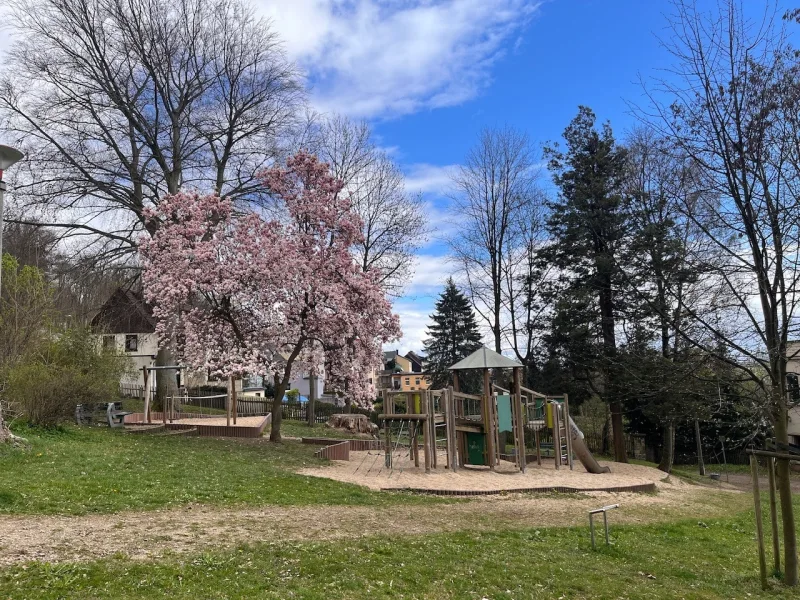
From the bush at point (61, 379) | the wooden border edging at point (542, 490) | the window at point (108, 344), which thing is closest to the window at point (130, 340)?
the window at point (108, 344)

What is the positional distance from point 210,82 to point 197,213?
8.66 m

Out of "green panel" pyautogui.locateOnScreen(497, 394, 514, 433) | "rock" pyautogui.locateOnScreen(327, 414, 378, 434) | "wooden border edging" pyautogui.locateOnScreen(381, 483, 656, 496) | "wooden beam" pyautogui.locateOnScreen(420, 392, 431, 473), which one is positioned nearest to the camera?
"wooden border edging" pyautogui.locateOnScreen(381, 483, 656, 496)

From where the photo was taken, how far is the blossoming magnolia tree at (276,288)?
15.9 metres

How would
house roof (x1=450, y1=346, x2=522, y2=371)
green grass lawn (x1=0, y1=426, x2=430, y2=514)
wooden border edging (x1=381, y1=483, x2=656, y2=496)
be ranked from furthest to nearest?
house roof (x1=450, y1=346, x2=522, y2=371) → wooden border edging (x1=381, y1=483, x2=656, y2=496) → green grass lawn (x1=0, y1=426, x2=430, y2=514)

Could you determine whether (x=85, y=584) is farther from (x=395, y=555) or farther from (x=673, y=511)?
(x=673, y=511)

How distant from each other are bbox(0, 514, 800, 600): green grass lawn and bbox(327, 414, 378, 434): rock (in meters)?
18.8

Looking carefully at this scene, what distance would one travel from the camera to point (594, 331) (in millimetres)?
22719

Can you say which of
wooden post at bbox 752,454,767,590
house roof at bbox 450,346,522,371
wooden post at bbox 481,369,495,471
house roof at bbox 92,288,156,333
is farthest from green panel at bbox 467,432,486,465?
house roof at bbox 92,288,156,333

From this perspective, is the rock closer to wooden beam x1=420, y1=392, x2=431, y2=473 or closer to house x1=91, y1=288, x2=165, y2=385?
house x1=91, y1=288, x2=165, y2=385

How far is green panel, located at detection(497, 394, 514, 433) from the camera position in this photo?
16.1 meters

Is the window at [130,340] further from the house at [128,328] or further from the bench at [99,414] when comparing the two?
the bench at [99,414]

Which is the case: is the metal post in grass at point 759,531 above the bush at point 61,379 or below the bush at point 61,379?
below

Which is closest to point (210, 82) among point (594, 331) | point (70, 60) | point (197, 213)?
point (70, 60)

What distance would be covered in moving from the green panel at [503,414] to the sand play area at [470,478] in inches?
43.2
